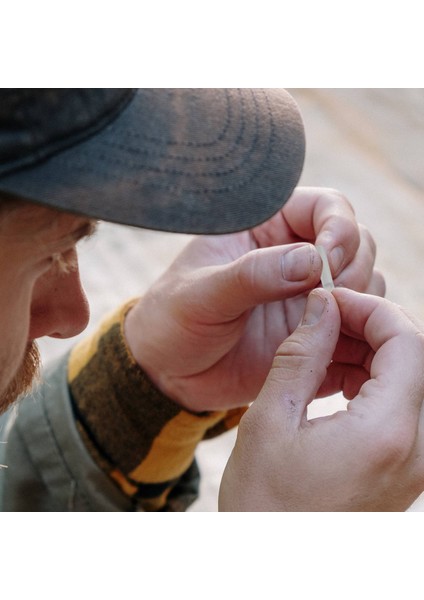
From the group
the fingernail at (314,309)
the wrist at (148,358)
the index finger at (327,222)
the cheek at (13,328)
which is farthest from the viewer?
the wrist at (148,358)

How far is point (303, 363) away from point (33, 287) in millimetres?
274

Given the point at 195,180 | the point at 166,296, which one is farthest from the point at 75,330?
the point at 195,180

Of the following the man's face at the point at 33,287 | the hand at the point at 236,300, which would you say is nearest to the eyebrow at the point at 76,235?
the man's face at the point at 33,287

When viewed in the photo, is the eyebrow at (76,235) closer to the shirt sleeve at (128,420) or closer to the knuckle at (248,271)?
the knuckle at (248,271)

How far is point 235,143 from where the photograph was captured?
1.94 feet

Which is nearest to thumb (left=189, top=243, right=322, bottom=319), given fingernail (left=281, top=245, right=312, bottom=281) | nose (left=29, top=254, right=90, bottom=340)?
fingernail (left=281, top=245, right=312, bottom=281)

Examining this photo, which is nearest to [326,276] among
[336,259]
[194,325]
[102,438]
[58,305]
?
Result: [336,259]

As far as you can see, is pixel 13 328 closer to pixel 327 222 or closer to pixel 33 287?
pixel 33 287

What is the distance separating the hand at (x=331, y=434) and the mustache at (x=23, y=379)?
238 millimetres

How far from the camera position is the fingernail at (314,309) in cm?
74

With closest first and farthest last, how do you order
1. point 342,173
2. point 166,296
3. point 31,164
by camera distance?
point 31,164, point 166,296, point 342,173
